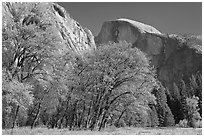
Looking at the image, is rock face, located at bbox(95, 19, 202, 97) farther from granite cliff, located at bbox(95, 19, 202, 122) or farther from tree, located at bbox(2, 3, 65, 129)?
tree, located at bbox(2, 3, 65, 129)

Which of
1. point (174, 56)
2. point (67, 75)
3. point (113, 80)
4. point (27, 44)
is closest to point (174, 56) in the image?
point (174, 56)

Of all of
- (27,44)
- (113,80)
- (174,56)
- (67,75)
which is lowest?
(113,80)

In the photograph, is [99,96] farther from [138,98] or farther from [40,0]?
[40,0]

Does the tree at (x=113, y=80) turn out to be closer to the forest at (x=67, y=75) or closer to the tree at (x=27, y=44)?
the forest at (x=67, y=75)

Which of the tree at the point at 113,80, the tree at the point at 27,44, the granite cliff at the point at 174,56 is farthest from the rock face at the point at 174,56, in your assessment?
the tree at the point at 27,44

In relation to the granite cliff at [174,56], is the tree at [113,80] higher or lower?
lower

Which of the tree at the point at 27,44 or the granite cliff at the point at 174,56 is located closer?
the tree at the point at 27,44

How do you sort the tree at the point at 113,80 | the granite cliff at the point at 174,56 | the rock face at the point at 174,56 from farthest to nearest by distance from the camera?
the rock face at the point at 174,56, the granite cliff at the point at 174,56, the tree at the point at 113,80

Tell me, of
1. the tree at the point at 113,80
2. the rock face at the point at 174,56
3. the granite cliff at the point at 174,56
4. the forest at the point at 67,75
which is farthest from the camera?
the rock face at the point at 174,56

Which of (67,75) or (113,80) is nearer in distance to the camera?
(113,80)

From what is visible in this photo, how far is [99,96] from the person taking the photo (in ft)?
99.3

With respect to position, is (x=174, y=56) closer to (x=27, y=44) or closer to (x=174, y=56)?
(x=174, y=56)

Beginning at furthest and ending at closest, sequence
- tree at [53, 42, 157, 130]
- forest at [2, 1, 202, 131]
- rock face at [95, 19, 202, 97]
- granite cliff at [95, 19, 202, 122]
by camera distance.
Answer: rock face at [95, 19, 202, 97] → granite cliff at [95, 19, 202, 122] → tree at [53, 42, 157, 130] → forest at [2, 1, 202, 131]

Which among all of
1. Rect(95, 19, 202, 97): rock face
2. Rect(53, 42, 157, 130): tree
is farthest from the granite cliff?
Rect(53, 42, 157, 130): tree
